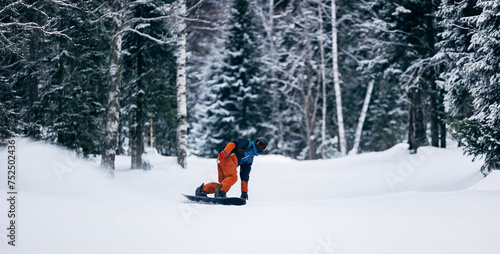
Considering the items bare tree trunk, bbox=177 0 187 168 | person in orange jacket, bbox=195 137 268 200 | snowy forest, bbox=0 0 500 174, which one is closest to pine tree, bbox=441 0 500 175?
snowy forest, bbox=0 0 500 174

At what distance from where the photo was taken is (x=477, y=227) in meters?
5.52

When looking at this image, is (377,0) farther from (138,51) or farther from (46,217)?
(46,217)

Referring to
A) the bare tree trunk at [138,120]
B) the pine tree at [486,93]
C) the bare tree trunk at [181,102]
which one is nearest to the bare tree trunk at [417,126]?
the pine tree at [486,93]

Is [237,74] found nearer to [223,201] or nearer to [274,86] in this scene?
[274,86]

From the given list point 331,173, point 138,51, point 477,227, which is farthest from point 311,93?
point 477,227

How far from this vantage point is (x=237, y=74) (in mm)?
33375

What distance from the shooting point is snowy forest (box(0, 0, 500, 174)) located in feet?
37.2

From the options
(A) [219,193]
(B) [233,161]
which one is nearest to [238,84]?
(B) [233,161]

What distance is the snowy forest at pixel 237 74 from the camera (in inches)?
446

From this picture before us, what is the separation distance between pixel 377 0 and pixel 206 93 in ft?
61.7

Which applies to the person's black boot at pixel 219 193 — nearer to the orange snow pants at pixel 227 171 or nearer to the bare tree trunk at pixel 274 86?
the orange snow pants at pixel 227 171

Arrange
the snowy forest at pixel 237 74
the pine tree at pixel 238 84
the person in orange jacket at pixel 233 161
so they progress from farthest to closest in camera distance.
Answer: the pine tree at pixel 238 84 → the snowy forest at pixel 237 74 → the person in orange jacket at pixel 233 161

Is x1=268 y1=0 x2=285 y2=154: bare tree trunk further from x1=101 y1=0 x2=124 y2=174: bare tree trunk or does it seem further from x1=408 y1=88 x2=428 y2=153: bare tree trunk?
x1=101 y1=0 x2=124 y2=174: bare tree trunk

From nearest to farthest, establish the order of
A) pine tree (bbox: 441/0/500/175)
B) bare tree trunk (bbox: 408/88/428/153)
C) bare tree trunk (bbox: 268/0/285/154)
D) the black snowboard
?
the black snowboard → pine tree (bbox: 441/0/500/175) → bare tree trunk (bbox: 408/88/428/153) → bare tree trunk (bbox: 268/0/285/154)
